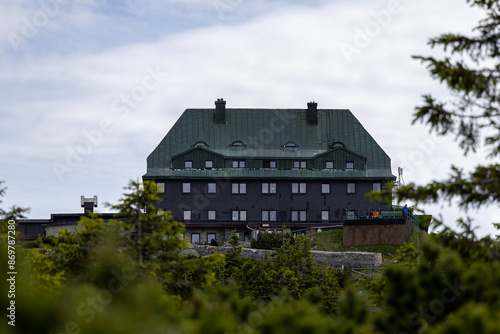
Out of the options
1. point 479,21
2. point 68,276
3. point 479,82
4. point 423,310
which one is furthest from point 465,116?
point 68,276

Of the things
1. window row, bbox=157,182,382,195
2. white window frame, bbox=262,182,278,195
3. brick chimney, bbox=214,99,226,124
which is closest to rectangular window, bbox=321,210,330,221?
window row, bbox=157,182,382,195

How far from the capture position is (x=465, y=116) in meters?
16.9

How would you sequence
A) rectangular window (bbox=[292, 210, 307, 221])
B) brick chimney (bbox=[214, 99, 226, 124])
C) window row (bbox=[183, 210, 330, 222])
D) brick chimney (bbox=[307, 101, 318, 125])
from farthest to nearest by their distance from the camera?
brick chimney (bbox=[307, 101, 318, 125]), brick chimney (bbox=[214, 99, 226, 124]), rectangular window (bbox=[292, 210, 307, 221]), window row (bbox=[183, 210, 330, 222])

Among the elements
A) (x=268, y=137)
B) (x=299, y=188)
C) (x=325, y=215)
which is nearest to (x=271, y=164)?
(x=268, y=137)

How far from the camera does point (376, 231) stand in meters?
60.3

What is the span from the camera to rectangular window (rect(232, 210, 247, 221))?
2928 inches

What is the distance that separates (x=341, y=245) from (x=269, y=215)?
14.4 meters

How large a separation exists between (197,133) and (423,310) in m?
66.4

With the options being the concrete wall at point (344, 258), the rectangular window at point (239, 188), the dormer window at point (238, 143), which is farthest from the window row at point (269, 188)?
the concrete wall at point (344, 258)

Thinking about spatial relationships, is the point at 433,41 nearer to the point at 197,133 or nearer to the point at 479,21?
the point at 479,21

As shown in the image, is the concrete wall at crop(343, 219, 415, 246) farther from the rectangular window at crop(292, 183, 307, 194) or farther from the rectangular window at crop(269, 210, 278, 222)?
→ the rectangular window at crop(292, 183, 307, 194)

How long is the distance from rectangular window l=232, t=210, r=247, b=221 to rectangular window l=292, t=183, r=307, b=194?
4949 millimetres

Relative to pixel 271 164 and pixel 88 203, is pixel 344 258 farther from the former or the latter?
pixel 88 203

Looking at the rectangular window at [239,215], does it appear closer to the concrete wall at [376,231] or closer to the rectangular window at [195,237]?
the rectangular window at [195,237]
